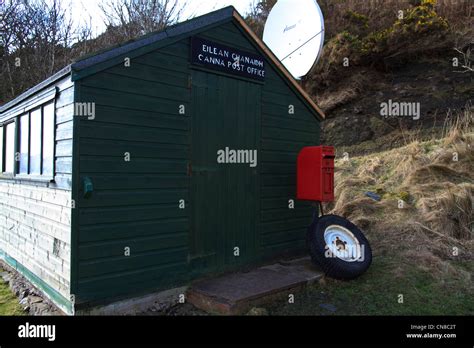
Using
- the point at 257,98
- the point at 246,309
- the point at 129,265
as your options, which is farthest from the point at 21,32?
the point at 246,309

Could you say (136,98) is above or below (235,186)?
above

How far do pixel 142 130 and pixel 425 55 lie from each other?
37.9 ft

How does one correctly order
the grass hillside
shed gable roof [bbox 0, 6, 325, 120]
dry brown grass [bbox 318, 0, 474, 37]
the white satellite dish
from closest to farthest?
shed gable roof [bbox 0, 6, 325, 120], the grass hillside, the white satellite dish, dry brown grass [bbox 318, 0, 474, 37]

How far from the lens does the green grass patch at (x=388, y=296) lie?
4.77m

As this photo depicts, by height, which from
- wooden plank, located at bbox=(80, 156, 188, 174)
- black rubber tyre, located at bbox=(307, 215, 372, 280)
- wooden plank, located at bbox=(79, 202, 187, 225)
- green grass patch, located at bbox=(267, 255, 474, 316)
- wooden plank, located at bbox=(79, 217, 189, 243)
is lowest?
green grass patch, located at bbox=(267, 255, 474, 316)

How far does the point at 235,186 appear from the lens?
5.71 m

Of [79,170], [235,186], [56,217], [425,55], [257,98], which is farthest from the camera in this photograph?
[425,55]

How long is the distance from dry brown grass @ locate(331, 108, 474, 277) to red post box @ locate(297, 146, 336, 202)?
81.4 inches

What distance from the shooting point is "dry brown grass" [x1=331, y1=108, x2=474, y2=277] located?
7.00m

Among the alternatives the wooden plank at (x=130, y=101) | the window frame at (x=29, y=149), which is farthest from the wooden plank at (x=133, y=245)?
the wooden plank at (x=130, y=101)

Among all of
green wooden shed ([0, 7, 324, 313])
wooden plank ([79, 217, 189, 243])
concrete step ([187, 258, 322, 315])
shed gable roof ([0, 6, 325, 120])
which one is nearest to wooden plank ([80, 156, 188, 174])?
green wooden shed ([0, 7, 324, 313])

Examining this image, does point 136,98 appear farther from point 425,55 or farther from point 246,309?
point 425,55

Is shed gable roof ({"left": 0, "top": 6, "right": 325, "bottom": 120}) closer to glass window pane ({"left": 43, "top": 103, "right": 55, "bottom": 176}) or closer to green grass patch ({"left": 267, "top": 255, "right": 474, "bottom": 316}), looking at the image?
glass window pane ({"left": 43, "top": 103, "right": 55, "bottom": 176})

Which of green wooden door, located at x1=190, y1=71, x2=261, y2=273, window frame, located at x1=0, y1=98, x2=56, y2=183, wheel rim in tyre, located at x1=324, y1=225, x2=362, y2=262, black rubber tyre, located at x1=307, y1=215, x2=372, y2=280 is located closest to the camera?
window frame, located at x1=0, y1=98, x2=56, y2=183
